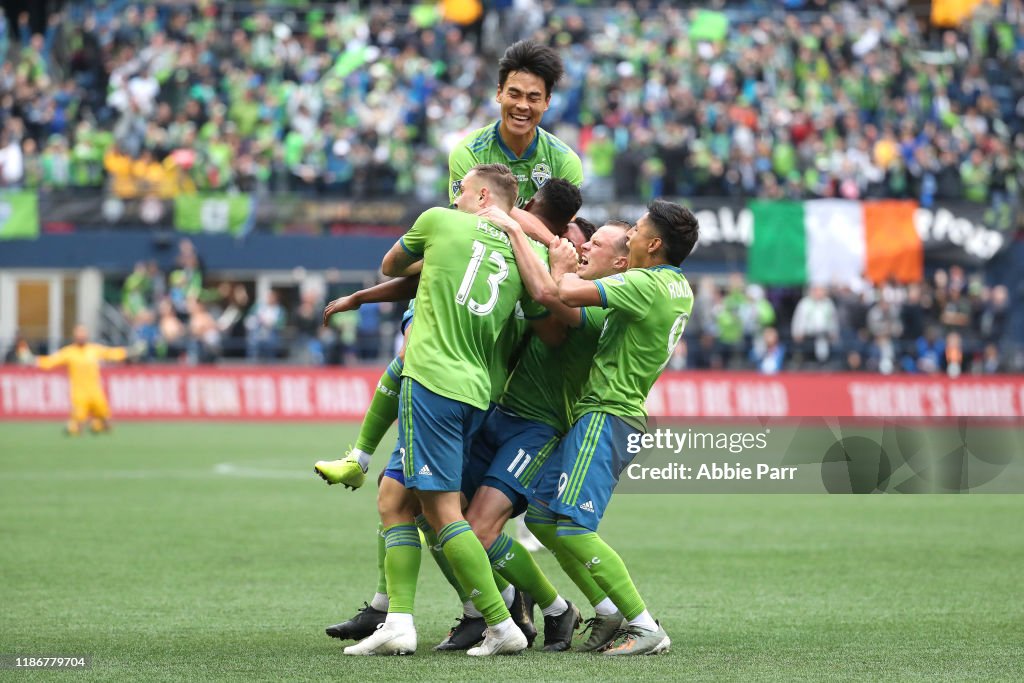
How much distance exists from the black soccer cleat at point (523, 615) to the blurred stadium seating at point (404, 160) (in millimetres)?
19374

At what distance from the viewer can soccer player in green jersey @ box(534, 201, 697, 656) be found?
270 inches

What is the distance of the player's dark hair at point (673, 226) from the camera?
7141mm

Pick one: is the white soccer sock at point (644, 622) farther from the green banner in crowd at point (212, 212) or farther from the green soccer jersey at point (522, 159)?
the green banner in crowd at point (212, 212)

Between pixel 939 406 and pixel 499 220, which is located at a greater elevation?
pixel 499 220

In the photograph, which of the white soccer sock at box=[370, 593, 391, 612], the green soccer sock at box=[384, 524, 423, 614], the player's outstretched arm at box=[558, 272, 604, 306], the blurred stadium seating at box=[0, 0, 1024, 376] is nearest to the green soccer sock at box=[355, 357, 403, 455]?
the green soccer sock at box=[384, 524, 423, 614]

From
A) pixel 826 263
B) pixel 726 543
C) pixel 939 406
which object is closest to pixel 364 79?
pixel 826 263

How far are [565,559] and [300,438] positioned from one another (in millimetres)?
16062

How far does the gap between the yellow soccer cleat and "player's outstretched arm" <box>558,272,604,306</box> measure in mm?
1333

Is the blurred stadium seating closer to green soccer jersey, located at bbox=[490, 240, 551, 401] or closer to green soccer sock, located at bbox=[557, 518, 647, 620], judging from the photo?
green soccer jersey, located at bbox=[490, 240, 551, 401]

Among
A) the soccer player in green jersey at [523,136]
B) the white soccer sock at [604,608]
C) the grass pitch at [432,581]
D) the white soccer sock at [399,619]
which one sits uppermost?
the soccer player in green jersey at [523,136]

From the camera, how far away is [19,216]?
87.4 ft

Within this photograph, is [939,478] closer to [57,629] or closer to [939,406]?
[57,629]

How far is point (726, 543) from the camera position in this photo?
12.1m

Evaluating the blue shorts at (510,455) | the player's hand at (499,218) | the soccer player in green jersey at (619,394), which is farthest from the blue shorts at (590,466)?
A: the player's hand at (499,218)
